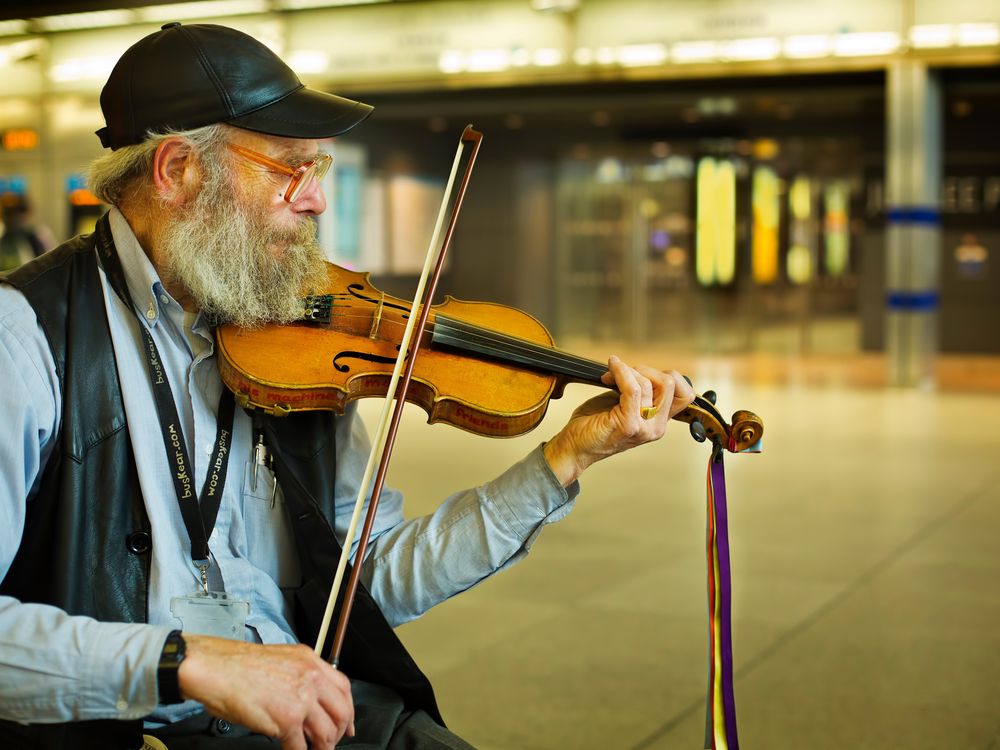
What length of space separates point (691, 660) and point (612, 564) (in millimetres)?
1148

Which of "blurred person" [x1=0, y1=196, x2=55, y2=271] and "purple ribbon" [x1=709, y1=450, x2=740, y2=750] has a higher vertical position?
"blurred person" [x1=0, y1=196, x2=55, y2=271]

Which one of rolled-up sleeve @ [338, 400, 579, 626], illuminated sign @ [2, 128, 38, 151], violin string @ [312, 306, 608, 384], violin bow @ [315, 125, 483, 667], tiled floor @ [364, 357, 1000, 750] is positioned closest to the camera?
violin bow @ [315, 125, 483, 667]

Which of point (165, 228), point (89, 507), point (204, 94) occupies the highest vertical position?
point (204, 94)

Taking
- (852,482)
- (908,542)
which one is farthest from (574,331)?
(908,542)

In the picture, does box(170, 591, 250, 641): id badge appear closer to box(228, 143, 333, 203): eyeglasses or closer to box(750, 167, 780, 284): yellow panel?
box(228, 143, 333, 203): eyeglasses

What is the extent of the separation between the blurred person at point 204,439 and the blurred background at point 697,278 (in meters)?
1.49

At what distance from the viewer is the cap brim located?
5.49 ft

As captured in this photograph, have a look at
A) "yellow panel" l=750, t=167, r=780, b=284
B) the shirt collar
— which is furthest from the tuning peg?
"yellow panel" l=750, t=167, r=780, b=284

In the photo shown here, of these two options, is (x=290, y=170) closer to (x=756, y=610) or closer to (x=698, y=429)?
(x=698, y=429)

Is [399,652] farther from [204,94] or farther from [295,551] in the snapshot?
[204,94]

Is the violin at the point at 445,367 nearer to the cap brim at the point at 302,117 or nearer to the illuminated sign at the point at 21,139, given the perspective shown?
the cap brim at the point at 302,117

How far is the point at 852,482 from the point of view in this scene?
640 cm

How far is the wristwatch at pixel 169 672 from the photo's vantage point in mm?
1291

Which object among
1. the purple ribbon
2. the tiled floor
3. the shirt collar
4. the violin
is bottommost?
the tiled floor
